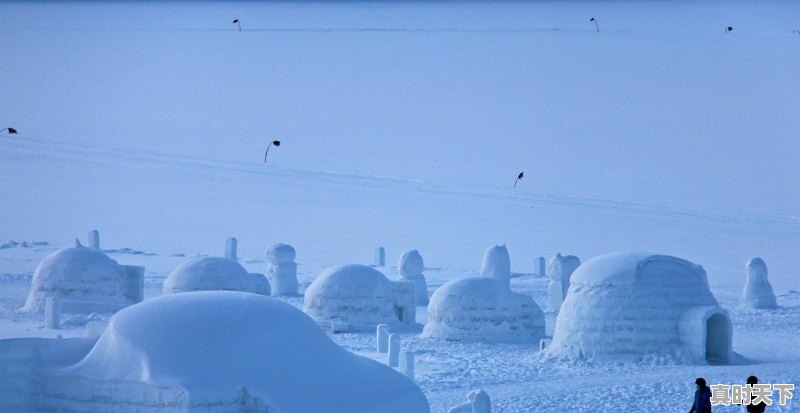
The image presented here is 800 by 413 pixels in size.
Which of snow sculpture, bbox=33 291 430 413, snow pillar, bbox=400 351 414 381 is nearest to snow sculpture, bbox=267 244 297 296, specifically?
snow pillar, bbox=400 351 414 381

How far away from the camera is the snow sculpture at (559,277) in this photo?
3650cm

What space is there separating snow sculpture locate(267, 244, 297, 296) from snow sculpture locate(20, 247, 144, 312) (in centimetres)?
888

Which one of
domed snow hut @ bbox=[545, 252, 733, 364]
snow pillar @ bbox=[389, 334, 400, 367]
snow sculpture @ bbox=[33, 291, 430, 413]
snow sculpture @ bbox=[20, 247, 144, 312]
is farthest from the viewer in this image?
snow sculpture @ bbox=[20, 247, 144, 312]

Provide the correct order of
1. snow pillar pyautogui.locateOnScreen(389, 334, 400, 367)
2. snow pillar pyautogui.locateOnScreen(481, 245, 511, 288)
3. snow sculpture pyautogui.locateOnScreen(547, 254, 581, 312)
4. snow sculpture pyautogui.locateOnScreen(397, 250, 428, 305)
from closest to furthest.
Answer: snow pillar pyautogui.locateOnScreen(389, 334, 400, 367)
snow sculpture pyautogui.locateOnScreen(547, 254, 581, 312)
snow pillar pyautogui.locateOnScreen(481, 245, 511, 288)
snow sculpture pyautogui.locateOnScreen(397, 250, 428, 305)


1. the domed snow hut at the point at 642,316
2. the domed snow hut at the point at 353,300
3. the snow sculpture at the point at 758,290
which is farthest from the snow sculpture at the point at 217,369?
the snow sculpture at the point at 758,290

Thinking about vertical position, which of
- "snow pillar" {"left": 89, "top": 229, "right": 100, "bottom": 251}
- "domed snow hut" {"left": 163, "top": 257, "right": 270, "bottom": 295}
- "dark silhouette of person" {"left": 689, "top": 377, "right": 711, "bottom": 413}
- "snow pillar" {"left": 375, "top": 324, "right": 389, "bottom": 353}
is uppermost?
"snow pillar" {"left": 89, "top": 229, "right": 100, "bottom": 251}

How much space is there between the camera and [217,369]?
12484 mm

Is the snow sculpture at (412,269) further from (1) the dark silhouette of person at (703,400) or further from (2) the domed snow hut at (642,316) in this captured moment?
(1) the dark silhouette of person at (703,400)

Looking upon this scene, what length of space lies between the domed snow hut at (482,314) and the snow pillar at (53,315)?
9411 millimetres

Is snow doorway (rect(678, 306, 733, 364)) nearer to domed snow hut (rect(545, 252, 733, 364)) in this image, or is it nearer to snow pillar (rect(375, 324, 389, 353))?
domed snow hut (rect(545, 252, 733, 364))

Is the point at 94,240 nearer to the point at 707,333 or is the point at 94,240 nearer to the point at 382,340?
the point at 382,340

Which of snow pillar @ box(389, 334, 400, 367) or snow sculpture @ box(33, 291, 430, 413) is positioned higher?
snow sculpture @ box(33, 291, 430, 413)

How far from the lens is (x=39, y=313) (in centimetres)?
2944

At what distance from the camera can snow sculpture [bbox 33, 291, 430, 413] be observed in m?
12.3
